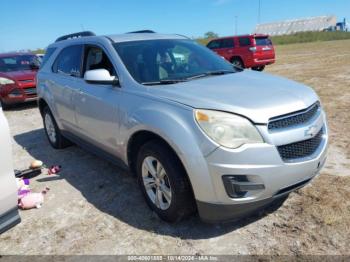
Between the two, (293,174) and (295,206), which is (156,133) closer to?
(293,174)

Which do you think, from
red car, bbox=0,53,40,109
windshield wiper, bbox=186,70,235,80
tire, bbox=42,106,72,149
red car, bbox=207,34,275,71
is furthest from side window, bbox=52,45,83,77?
red car, bbox=207,34,275,71

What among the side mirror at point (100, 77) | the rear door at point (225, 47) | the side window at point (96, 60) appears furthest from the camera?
the rear door at point (225, 47)

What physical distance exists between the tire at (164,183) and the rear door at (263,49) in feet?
45.0

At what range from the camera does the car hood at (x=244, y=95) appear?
105 inches

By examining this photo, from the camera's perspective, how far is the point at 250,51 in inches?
625

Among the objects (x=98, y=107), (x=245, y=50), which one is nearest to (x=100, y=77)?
(x=98, y=107)

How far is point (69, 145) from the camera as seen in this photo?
19.2 ft

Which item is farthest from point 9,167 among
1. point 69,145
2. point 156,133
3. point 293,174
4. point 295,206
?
point 69,145

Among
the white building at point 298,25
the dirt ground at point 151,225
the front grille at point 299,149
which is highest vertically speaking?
the white building at point 298,25

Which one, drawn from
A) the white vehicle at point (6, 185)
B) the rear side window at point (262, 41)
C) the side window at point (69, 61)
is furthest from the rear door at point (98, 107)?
the rear side window at point (262, 41)

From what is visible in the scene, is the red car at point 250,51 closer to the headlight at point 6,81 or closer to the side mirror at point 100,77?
the headlight at point 6,81

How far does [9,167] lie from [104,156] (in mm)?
1610

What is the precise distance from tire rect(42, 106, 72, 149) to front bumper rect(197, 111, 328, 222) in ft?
11.8

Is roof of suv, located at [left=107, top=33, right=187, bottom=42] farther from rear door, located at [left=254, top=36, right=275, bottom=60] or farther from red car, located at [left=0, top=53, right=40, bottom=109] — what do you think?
rear door, located at [left=254, top=36, right=275, bottom=60]
